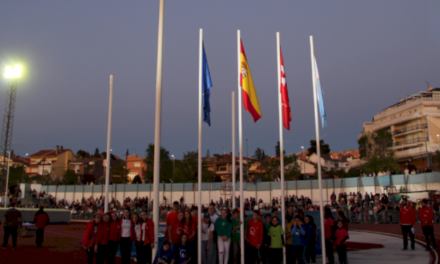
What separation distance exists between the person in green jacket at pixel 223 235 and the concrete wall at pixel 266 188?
1214 inches

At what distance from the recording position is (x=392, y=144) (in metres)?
74.6

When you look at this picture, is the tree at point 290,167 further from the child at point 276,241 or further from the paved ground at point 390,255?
the child at point 276,241

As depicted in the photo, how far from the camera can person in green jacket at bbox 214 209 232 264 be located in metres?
10.9

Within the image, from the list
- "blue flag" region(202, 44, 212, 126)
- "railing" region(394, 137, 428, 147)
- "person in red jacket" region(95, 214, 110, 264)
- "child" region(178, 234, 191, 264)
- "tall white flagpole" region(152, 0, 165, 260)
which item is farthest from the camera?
A: "railing" region(394, 137, 428, 147)

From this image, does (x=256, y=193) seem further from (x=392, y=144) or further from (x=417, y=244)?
(x=392, y=144)

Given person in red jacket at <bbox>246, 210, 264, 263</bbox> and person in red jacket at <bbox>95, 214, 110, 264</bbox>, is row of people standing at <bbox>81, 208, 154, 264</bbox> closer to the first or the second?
person in red jacket at <bbox>95, 214, 110, 264</bbox>

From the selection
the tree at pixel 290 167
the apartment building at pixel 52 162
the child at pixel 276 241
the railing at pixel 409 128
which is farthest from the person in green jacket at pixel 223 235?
the apartment building at pixel 52 162

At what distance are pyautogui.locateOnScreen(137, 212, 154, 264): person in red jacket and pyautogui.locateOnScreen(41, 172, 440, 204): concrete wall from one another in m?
31.0

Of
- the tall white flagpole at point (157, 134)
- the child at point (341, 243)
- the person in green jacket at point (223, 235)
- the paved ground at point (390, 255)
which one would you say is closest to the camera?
the tall white flagpole at point (157, 134)

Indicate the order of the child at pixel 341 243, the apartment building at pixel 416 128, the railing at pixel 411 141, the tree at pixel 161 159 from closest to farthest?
1. the child at pixel 341 243
2. the apartment building at pixel 416 128
3. the railing at pixel 411 141
4. the tree at pixel 161 159

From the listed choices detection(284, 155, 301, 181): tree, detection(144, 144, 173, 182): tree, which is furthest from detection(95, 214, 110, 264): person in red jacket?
detection(144, 144, 173, 182): tree

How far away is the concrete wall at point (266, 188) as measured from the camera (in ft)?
127

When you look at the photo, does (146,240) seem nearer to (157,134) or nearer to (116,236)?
(116,236)

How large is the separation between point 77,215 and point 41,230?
85.7ft
